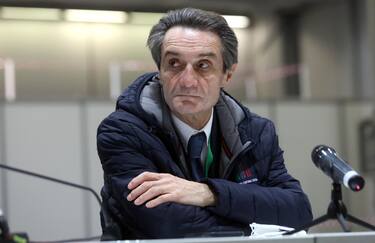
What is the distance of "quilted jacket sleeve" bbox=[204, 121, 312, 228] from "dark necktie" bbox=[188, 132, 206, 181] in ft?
0.32

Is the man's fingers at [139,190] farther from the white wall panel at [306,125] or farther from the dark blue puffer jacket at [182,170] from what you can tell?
the white wall panel at [306,125]

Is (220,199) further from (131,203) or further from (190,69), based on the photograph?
(190,69)

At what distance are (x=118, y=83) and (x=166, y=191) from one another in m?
5.18

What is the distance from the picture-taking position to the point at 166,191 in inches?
57.8

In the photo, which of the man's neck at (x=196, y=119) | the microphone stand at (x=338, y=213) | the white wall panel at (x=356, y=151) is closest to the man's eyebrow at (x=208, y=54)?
the man's neck at (x=196, y=119)

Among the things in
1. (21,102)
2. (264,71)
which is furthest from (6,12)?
(264,71)

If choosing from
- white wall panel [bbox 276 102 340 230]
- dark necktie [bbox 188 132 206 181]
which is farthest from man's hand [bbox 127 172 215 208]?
white wall panel [bbox 276 102 340 230]

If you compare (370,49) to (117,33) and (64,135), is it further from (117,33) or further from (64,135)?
(64,135)

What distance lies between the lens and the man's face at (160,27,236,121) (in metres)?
1.56

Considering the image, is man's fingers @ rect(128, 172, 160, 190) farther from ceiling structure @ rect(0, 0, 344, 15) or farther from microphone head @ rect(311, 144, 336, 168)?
ceiling structure @ rect(0, 0, 344, 15)

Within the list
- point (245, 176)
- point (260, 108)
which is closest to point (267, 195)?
point (245, 176)

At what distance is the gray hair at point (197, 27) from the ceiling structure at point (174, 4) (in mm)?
3475

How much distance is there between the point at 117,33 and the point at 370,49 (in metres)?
3.10

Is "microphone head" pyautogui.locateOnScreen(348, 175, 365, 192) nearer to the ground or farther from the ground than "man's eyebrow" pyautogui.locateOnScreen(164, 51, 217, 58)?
nearer to the ground
